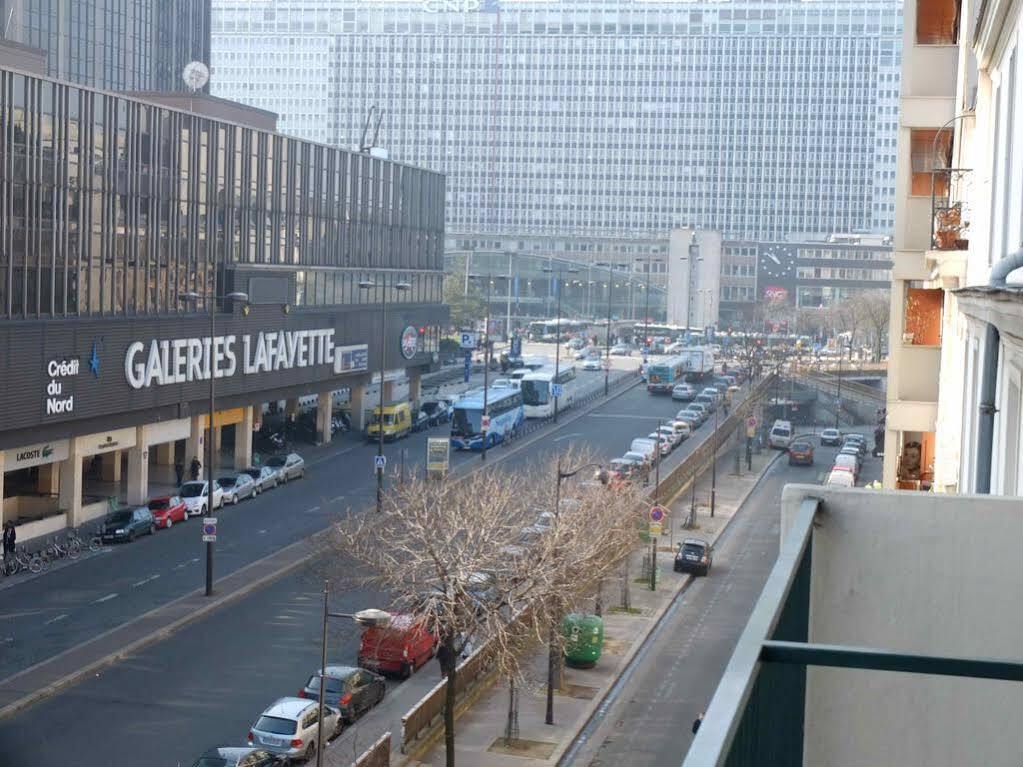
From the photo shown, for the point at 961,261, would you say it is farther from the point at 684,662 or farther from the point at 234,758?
the point at 684,662

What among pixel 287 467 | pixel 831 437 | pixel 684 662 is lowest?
pixel 684 662

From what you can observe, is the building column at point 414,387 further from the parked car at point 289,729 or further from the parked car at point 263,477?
the parked car at point 289,729

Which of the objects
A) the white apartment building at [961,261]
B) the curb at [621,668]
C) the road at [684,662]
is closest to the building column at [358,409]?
the road at [684,662]

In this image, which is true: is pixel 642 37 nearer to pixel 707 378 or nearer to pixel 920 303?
pixel 707 378

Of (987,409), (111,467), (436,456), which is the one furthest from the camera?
(111,467)

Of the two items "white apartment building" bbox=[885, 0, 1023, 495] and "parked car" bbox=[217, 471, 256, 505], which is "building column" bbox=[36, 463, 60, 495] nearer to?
"parked car" bbox=[217, 471, 256, 505]

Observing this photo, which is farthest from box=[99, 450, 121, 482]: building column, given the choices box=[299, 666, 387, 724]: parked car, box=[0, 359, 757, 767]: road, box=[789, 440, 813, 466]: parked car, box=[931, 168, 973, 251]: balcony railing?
box=[931, 168, 973, 251]: balcony railing

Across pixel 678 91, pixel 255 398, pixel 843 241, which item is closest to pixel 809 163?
pixel 678 91

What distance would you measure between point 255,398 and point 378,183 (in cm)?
1763

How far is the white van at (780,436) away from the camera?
75.4 metres

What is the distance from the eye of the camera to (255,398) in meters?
58.2

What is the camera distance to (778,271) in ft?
536

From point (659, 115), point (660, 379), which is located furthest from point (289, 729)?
point (659, 115)

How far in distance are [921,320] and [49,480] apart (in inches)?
1330
